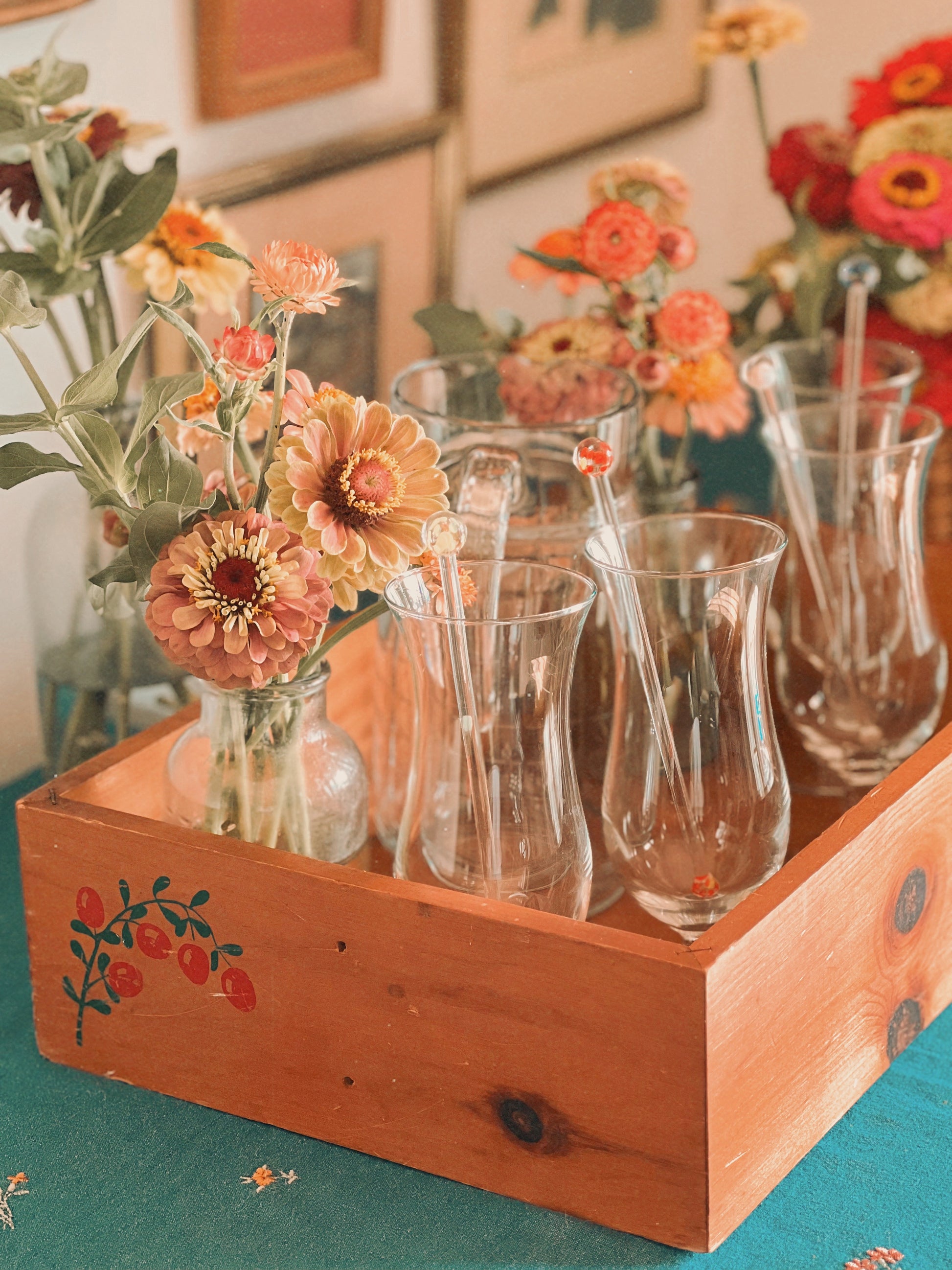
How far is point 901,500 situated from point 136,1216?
0.46 metres

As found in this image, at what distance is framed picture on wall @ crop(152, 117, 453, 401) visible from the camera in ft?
3.11

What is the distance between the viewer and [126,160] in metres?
0.89

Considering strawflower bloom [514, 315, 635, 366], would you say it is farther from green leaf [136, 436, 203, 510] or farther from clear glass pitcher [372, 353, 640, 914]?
green leaf [136, 436, 203, 510]

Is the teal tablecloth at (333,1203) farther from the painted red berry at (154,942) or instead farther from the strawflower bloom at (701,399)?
the strawflower bloom at (701,399)

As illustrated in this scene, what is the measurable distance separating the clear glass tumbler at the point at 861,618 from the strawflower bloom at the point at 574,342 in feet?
0.31

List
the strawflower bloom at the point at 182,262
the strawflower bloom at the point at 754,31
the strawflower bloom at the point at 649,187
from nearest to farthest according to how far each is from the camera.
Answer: the strawflower bloom at the point at 182,262 < the strawflower bloom at the point at 649,187 < the strawflower bloom at the point at 754,31

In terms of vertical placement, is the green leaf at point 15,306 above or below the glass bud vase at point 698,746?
above

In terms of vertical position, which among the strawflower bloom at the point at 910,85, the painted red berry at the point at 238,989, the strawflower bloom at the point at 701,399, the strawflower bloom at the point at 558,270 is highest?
the strawflower bloom at the point at 910,85

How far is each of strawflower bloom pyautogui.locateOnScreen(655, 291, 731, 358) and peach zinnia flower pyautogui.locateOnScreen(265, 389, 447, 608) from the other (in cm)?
29

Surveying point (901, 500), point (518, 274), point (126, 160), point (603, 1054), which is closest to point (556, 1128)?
point (603, 1054)

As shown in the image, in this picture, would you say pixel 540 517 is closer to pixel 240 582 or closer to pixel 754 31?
pixel 240 582

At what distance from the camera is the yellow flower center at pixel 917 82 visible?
96 cm

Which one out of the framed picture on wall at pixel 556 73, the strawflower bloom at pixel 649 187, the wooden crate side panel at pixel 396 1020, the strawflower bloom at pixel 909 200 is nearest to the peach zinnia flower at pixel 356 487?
the wooden crate side panel at pixel 396 1020

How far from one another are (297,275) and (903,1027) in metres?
0.38
